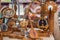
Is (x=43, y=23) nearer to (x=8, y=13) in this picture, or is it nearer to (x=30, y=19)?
(x=30, y=19)

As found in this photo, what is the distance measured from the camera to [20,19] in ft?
4.30

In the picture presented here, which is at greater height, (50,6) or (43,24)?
(50,6)

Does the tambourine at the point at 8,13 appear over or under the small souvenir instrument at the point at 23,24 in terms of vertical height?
over

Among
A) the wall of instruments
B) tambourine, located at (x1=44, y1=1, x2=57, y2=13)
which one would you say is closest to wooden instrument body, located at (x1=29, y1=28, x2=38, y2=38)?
the wall of instruments

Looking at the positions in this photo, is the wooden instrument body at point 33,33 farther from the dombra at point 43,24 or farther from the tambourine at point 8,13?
the tambourine at point 8,13

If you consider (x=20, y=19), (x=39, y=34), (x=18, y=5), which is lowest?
(x=39, y=34)

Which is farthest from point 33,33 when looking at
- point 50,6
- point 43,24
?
point 50,6

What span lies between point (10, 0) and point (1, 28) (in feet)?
0.86

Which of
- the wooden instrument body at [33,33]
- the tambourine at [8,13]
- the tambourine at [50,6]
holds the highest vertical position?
the tambourine at [50,6]

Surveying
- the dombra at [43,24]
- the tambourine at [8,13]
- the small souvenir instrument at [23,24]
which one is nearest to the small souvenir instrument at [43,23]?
the dombra at [43,24]

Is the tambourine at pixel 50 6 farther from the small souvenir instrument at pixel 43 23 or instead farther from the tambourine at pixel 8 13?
the tambourine at pixel 8 13

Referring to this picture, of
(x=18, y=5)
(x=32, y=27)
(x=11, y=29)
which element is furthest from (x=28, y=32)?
(x=18, y=5)

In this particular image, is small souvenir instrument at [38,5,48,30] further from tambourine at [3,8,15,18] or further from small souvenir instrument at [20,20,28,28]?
tambourine at [3,8,15,18]

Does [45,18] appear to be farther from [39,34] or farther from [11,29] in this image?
[11,29]
